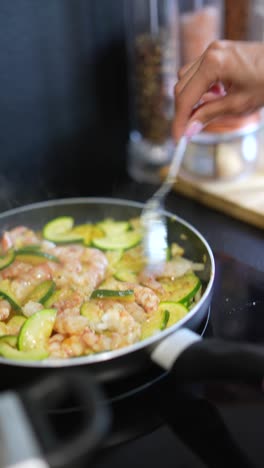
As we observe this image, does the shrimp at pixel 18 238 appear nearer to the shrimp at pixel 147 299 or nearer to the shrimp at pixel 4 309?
the shrimp at pixel 4 309

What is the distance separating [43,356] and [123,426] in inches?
5.8

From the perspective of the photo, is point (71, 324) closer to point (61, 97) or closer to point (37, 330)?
point (37, 330)

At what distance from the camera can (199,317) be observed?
0.82 meters

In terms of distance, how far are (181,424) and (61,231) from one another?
55 centimetres

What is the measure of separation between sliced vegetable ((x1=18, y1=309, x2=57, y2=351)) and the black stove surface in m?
0.11

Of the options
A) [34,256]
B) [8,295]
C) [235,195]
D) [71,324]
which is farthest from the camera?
[235,195]

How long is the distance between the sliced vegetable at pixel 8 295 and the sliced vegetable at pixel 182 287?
257 millimetres

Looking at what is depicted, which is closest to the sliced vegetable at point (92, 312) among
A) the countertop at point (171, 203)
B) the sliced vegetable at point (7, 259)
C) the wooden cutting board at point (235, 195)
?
the sliced vegetable at point (7, 259)

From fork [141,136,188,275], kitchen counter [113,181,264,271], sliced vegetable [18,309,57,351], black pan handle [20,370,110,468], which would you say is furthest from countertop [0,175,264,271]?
black pan handle [20,370,110,468]

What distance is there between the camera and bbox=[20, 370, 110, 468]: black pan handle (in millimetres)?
559

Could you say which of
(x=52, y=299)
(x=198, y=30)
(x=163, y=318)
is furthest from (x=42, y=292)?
(x=198, y=30)

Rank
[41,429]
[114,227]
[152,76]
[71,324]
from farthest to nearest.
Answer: [152,76] → [114,227] → [71,324] → [41,429]

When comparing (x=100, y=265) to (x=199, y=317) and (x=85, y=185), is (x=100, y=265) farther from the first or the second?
(x=85, y=185)

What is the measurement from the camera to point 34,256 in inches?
40.8
